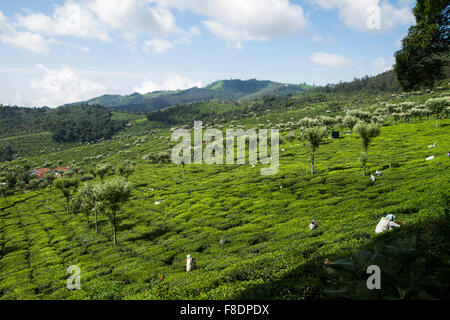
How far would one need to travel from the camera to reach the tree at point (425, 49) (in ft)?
67.5

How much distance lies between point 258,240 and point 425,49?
24965mm

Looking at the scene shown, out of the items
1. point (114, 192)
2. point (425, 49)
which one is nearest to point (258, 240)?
point (114, 192)

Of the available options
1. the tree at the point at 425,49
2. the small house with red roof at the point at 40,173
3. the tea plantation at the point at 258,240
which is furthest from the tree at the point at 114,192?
the small house with red roof at the point at 40,173

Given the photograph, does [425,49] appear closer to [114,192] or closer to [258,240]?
[258,240]

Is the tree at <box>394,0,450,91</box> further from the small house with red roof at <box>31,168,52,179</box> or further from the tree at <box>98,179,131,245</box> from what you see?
the small house with red roof at <box>31,168,52,179</box>

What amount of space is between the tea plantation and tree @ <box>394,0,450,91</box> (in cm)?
1149

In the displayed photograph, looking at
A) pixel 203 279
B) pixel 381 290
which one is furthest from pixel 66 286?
pixel 381 290

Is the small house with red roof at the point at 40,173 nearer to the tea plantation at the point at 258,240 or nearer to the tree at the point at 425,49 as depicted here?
the tea plantation at the point at 258,240

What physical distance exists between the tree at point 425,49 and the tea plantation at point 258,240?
11.5m

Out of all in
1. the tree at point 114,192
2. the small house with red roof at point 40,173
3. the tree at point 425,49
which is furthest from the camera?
the small house with red roof at point 40,173

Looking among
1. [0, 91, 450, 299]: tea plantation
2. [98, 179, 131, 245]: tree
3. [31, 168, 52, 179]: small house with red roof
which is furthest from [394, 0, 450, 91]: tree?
[31, 168, 52, 179]: small house with red roof

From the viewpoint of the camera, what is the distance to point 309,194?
43.6 m

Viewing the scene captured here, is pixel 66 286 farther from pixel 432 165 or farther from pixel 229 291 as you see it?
pixel 432 165

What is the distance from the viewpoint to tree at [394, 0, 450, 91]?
2056 cm
